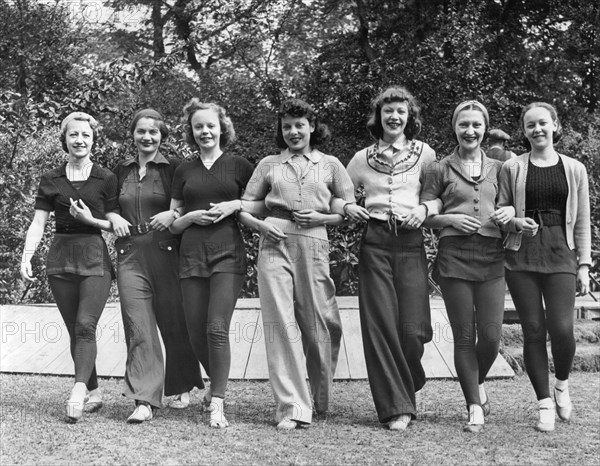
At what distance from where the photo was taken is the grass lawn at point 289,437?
4145 millimetres

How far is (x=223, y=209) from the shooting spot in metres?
4.99

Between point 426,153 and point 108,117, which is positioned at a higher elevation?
point 108,117

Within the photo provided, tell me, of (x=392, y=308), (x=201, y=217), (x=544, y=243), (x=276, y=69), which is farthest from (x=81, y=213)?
(x=276, y=69)

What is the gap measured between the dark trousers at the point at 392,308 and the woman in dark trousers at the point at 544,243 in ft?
1.83

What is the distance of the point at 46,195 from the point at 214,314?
52.7 inches

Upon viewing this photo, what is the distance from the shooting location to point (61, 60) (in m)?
18.0

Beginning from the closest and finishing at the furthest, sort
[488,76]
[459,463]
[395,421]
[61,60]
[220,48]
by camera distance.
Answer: [459,463] < [395,421] < [488,76] < [61,60] < [220,48]

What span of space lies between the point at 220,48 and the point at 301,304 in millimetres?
15369

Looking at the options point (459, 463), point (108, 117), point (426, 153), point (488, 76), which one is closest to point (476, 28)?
point (488, 76)

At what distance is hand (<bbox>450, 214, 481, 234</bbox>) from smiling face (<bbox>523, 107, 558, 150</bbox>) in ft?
2.06

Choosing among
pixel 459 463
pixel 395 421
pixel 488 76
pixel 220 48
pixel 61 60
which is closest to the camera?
pixel 459 463

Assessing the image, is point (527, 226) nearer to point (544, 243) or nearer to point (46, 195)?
point (544, 243)

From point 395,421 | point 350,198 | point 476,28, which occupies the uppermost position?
point 476,28

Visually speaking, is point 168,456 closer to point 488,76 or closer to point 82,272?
point 82,272
